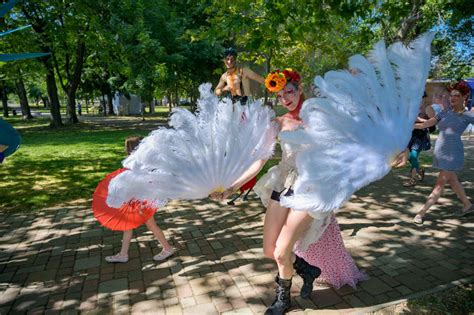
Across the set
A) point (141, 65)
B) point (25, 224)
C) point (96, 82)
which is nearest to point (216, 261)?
point (25, 224)

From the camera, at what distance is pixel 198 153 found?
2607mm

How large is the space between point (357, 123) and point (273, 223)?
1.18 metres

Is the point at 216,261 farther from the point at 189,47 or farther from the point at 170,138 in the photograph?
the point at 189,47

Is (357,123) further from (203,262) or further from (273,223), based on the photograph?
(203,262)

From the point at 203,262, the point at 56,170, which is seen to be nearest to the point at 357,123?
the point at 203,262

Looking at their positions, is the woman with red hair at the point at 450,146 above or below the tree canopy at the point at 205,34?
below

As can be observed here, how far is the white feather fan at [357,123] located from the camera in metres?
2.19

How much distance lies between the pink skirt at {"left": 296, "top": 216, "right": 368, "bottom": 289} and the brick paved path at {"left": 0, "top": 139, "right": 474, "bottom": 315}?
0.40 feet

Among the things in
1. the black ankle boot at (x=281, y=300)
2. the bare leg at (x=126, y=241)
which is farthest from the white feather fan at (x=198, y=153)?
the bare leg at (x=126, y=241)

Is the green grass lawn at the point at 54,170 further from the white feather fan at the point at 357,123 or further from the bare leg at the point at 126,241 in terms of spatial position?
the white feather fan at the point at 357,123

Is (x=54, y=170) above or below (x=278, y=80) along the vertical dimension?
below

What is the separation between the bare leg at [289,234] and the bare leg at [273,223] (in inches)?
2.2

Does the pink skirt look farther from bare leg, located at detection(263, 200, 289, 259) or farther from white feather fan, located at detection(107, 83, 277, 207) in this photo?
white feather fan, located at detection(107, 83, 277, 207)

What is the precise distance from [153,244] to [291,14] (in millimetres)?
4539
